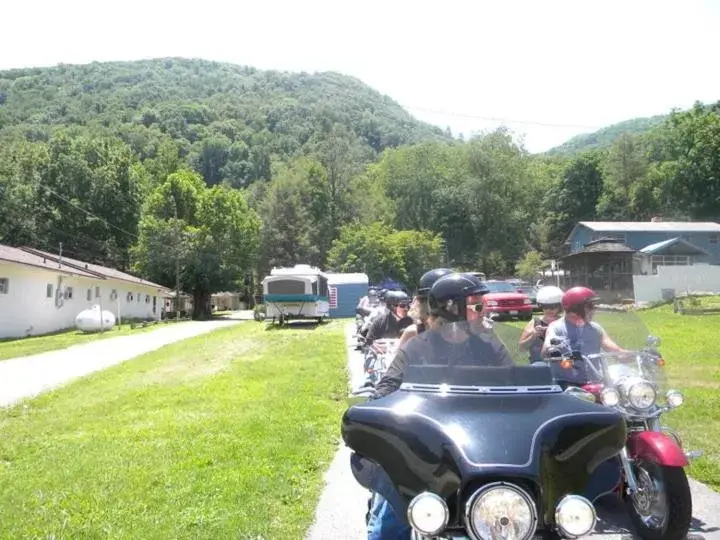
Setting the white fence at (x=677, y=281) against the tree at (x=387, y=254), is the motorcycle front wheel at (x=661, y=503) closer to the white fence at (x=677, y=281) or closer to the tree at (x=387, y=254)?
the white fence at (x=677, y=281)

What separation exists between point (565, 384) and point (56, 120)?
100 m

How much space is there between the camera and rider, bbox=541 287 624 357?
6.00m

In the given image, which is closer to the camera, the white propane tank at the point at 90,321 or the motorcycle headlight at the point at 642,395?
the motorcycle headlight at the point at 642,395

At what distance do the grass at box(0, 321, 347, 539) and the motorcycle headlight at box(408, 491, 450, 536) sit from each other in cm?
254

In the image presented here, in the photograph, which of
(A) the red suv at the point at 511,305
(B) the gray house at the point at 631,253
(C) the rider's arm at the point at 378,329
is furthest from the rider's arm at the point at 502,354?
(B) the gray house at the point at 631,253

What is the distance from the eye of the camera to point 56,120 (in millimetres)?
93875

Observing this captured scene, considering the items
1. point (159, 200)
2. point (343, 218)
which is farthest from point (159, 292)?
point (343, 218)

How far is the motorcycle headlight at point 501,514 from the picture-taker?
2.71 meters

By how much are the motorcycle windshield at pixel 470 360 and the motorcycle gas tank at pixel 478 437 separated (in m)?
0.12

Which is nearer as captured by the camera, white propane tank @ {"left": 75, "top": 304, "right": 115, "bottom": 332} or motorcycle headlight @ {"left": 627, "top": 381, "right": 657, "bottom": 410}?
motorcycle headlight @ {"left": 627, "top": 381, "right": 657, "bottom": 410}

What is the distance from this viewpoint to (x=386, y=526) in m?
3.59

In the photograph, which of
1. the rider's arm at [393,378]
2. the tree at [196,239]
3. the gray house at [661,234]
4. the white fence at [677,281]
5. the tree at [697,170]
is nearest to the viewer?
the rider's arm at [393,378]

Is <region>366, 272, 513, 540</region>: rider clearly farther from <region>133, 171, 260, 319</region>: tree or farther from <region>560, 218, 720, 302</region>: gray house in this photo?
<region>133, 171, 260, 319</region>: tree

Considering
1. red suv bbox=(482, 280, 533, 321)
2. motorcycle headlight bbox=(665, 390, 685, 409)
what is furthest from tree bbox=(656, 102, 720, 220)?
motorcycle headlight bbox=(665, 390, 685, 409)
